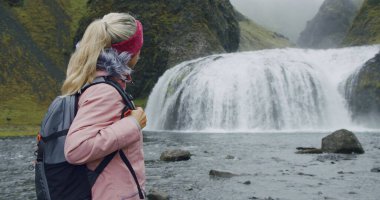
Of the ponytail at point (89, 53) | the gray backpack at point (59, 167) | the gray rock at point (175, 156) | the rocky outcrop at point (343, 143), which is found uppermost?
the ponytail at point (89, 53)

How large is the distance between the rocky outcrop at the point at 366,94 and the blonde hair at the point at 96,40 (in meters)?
50.3

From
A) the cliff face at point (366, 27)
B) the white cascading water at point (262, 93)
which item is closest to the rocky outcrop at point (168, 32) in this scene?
the white cascading water at point (262, 93)

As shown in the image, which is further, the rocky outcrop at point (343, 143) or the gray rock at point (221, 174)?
the rocky outcrop at point (343, 143)

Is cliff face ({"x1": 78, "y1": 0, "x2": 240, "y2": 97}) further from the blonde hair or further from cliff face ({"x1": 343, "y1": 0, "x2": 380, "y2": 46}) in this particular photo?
the blonde hair

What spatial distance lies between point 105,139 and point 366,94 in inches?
2091

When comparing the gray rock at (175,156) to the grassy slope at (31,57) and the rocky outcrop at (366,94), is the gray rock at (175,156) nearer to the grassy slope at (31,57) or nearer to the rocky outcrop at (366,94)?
the rocky outcrop at (366,94)

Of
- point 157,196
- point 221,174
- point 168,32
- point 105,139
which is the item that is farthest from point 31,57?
point 105,139

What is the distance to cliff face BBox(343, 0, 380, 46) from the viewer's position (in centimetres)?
8675

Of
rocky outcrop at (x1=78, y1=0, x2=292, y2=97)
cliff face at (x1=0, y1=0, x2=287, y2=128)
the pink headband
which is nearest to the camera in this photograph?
the pink headband

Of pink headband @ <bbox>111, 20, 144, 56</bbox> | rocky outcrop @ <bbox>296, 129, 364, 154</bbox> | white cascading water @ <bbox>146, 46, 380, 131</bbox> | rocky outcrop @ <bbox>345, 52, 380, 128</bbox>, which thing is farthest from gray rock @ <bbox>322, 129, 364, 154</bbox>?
rocky outcrop @ <bbox>345, 52, 380, 128</bbox>

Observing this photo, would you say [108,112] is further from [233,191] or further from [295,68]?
[295,68]

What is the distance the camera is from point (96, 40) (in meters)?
4.33

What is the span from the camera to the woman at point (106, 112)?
392cm

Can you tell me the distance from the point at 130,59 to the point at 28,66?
88217 mm
